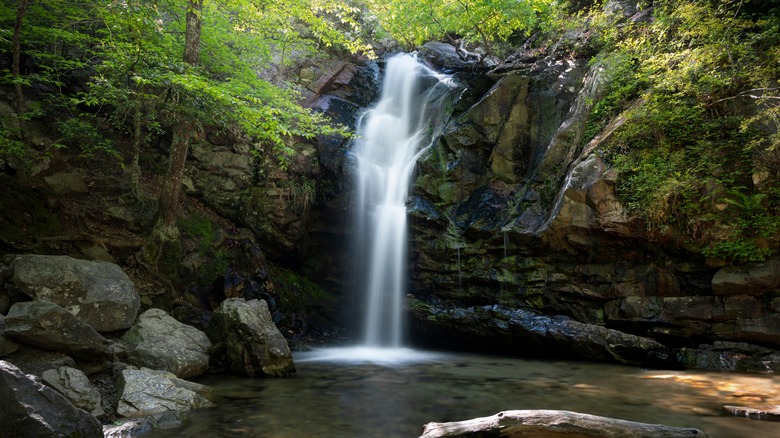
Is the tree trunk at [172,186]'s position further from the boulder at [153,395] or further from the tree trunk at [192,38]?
the boulder at [153,395]

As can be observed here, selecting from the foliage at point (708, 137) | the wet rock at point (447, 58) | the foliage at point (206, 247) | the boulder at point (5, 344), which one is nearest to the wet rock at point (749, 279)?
the foliage at point (708, 137)

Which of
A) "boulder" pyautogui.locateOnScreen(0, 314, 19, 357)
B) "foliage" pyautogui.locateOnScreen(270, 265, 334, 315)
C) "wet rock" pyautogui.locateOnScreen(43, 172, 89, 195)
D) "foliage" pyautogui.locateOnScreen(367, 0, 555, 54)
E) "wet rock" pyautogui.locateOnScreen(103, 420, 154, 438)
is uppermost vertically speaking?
"foliage" pyautogui.locateOnScreen(367, 0, 555, 54)

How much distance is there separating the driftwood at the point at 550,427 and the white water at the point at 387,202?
5.60 metres

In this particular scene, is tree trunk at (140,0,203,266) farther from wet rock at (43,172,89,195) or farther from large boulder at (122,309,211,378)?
large boulder at (122,309,211,378)

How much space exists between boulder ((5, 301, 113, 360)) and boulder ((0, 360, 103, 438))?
77.8 inches

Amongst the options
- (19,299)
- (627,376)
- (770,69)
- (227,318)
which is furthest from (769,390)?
(19,299)

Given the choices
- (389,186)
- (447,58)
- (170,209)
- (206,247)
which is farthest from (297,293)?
(447,58)

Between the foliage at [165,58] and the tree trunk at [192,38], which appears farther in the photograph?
the tree trunk at [192,38]

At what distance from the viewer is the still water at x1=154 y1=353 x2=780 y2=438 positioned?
15.4 ft

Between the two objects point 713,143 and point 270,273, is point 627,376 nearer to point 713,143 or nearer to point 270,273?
point 713,143

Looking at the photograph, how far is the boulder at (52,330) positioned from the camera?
5.16 m

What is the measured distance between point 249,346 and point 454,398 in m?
3.40

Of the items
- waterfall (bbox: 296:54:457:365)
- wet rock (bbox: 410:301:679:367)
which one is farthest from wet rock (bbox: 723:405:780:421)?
waterfall (bbox: 296:54:457:365)

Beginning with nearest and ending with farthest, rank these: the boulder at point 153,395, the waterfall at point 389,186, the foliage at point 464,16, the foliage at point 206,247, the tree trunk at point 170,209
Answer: the boulder at point 153,395 < the tree trunk at point 170,209 < the foliage at point 206,247 < the waterfall at point 389,186 < the foliage at point 464,16
